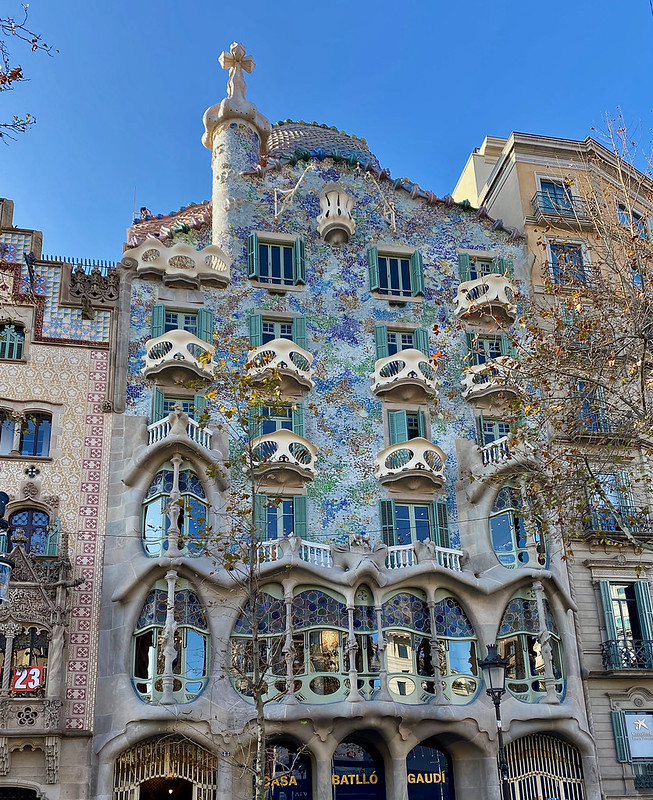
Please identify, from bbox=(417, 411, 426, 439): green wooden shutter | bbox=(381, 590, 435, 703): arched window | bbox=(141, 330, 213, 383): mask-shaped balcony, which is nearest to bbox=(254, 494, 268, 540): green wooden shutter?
bbox=(141, 330, 213, 383): mask-shaped balcony

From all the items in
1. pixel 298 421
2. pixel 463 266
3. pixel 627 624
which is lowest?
pixel 627 624

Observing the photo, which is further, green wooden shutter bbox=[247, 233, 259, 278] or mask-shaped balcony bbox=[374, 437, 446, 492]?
green wooden shutter bbox=[247, 233, 259, 278]

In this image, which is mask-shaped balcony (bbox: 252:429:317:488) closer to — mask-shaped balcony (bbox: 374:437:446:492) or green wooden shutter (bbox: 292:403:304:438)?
green wooden shutter (bbox: 292:403:304:438)

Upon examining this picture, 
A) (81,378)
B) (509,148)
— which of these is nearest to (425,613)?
(81,378)

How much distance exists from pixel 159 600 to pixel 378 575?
547 cm

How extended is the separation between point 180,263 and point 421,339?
7.61m

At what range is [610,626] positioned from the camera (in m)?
26.2

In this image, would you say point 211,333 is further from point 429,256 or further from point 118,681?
point 118,681

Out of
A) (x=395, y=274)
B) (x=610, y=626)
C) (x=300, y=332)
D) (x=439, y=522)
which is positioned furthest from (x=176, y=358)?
(x=610, y=626)

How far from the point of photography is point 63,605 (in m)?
23.1

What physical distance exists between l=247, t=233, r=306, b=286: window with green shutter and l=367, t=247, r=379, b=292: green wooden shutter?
2.07 metres

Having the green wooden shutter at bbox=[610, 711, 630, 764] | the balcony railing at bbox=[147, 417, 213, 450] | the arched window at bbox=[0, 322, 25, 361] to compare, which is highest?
the arched window at bbox=[0, 322, 25, 361]

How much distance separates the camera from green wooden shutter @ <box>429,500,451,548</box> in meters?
26.3

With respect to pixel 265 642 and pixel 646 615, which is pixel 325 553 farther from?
pixel 646 615
